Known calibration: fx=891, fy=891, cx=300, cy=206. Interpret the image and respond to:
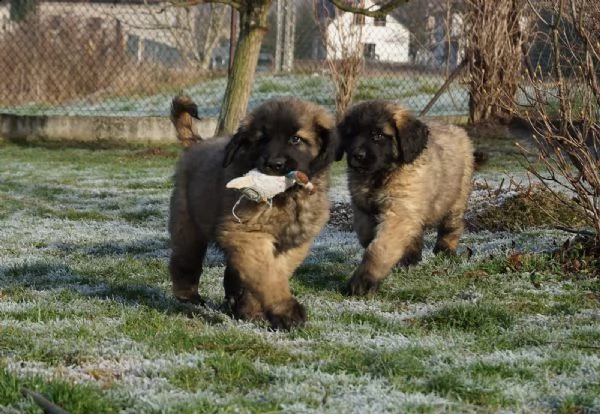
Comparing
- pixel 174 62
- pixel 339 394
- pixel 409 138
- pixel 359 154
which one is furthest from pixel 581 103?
pixel 174 62

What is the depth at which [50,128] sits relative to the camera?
46.4 ft

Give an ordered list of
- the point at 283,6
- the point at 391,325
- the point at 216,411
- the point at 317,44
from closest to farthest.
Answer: the point at 216,411, the point at 391,325, the point at 317,44, the point at 283,6

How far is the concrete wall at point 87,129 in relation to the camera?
1397cm

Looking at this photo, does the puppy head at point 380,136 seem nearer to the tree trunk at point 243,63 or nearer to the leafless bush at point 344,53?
the tree trunk at point 243,63

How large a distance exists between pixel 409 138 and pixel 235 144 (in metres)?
1.63

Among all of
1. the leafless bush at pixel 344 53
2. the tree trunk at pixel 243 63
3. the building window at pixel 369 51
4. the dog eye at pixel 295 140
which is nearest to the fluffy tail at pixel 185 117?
the dog eye at pixel 295 140

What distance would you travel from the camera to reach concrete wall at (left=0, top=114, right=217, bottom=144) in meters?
14.0

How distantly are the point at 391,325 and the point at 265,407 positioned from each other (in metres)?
1.42

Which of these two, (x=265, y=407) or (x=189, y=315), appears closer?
(x=265, y=407)

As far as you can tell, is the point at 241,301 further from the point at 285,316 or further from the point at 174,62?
the point at 174,62

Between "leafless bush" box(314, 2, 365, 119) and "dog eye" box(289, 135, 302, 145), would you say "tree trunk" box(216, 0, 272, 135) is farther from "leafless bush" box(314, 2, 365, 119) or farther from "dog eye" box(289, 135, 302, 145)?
"dog eye" box(289, 135, 302, 145)

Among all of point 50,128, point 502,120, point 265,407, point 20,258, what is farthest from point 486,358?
point 50,128

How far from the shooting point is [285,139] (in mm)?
4105

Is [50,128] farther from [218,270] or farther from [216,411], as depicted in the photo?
[216,411]
